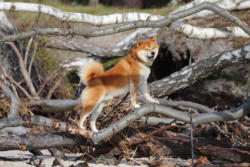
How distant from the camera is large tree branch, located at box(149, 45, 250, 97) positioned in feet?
25.4

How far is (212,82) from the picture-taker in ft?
28.3

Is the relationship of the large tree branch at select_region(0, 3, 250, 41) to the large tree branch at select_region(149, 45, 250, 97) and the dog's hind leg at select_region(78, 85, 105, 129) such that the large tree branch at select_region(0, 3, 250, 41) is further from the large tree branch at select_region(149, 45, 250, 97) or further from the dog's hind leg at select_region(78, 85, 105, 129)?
the large tree branch at select_region(149, 45, 250, 97)

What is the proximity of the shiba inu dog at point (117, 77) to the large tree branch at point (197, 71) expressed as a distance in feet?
10.5

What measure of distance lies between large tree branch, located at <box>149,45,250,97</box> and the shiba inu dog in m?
3.19

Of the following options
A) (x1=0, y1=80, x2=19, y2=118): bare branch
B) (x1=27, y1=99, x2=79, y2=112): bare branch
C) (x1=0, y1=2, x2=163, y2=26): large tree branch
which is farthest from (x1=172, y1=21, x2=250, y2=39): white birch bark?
(x1=0, y1=80, x2=19, y2=118): bare branch

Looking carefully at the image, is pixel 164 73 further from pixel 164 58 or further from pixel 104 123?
pixel 104 123

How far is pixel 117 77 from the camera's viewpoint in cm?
448

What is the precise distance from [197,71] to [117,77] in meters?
3.79

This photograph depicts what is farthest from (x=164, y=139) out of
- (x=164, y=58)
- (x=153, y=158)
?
(x=164, y=58)

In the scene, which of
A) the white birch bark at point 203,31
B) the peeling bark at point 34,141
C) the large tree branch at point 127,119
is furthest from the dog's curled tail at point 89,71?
the white birch bark at point 203,31

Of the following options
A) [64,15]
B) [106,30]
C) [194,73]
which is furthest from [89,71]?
[194,73]

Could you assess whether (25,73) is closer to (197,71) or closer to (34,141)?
(197,71)

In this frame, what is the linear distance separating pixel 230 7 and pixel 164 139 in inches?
218

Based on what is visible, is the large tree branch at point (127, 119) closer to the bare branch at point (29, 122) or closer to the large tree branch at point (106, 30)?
the bare branch at point (29, 122)
